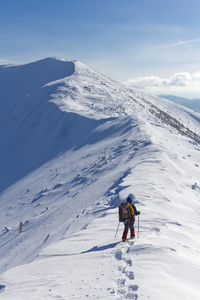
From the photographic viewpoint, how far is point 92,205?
39.8ft

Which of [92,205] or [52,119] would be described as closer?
[92,205]

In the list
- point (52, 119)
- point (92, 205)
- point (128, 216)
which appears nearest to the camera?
point (128, 216)

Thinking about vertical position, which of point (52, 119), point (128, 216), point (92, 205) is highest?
point (52, 119)

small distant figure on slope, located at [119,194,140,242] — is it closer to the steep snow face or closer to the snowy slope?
the snowy slope

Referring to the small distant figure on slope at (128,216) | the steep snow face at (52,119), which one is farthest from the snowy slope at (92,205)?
the small distant figure on slope at (128,216)

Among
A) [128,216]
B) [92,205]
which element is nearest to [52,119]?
[92,205]

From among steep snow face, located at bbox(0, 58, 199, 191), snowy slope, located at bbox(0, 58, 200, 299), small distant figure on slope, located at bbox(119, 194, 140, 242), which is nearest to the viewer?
snowy slope, located at bbox(0, 58, 200, 299)

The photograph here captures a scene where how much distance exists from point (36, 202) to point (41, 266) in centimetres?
1145

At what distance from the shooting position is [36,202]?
1714 centimetres

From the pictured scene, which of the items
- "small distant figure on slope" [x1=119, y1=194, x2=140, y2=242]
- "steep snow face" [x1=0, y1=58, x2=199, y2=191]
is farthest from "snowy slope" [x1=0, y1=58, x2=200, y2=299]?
"small distant figure on slope" [x1=119, y1=194, x2=140, y2=242]

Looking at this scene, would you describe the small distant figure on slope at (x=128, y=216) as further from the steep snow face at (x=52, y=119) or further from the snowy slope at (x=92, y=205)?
the steep snow face at (x=52, y=119)

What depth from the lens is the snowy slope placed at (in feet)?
16.4

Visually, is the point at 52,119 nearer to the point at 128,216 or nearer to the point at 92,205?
the point at 92,205

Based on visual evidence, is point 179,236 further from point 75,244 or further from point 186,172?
point 186,172
